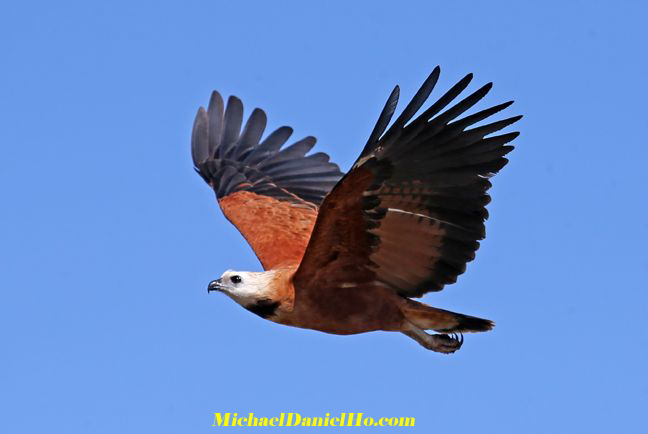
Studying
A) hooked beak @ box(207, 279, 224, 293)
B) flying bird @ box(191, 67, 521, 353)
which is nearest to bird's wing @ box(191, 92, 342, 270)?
flying bird @ box(191, 67, 521, 353)

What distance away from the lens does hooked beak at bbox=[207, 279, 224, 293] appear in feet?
32.3

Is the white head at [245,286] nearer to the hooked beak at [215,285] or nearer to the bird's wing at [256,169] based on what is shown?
the hooked beak at [215,285]

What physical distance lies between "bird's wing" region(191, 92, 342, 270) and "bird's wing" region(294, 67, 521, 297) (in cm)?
221

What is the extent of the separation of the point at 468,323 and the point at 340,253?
1.45m

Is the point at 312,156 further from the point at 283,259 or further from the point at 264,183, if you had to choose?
the point at 283,259

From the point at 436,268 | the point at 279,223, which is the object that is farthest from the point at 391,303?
the point at 279,223

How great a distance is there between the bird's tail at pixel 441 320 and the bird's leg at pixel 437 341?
7 centimetres

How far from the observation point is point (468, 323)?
33.0ft

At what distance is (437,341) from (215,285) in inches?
77.2

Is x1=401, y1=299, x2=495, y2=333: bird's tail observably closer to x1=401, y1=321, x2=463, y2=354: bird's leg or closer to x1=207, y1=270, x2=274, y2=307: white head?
x1=401, y1=321, x2=463, y2=354: bird's leg

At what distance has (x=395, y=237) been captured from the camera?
367 inches

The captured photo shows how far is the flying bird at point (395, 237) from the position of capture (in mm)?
8656

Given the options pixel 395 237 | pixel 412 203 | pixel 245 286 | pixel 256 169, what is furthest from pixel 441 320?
pixel 256 169

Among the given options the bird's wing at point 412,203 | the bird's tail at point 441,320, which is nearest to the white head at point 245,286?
the bird's wing at point 412,203
